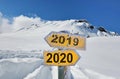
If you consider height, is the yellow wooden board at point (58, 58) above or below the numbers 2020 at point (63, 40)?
below

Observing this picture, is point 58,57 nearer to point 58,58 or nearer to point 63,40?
point 58,58

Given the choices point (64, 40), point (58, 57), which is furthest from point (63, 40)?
point (58, 57)

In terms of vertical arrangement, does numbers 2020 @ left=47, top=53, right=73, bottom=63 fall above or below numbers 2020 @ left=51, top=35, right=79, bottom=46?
below

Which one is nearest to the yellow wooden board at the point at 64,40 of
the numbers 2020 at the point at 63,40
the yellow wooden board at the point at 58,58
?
the numbers 2020 at the point at 63,40

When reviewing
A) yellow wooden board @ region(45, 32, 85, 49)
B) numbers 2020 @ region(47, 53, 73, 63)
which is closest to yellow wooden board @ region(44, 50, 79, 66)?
numbers 2020 @ region(47, 53, 73, 63)

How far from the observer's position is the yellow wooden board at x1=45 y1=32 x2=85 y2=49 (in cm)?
546

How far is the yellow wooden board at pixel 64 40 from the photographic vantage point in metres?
5.46

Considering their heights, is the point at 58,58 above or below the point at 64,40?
below

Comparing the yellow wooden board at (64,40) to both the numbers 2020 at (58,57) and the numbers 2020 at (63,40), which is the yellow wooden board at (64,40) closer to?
the numbers 2020 at (63,40)

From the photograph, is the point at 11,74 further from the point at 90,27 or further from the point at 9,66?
the point at 90,27

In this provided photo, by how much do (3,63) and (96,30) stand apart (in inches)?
4702

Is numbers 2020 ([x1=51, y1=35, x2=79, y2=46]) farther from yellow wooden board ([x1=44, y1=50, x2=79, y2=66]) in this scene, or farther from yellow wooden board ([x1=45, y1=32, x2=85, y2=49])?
yellow wooden board ([x1=44, y1=50, x2=79, y2=66])

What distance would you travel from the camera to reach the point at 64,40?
17.9ft

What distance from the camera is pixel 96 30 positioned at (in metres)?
130
